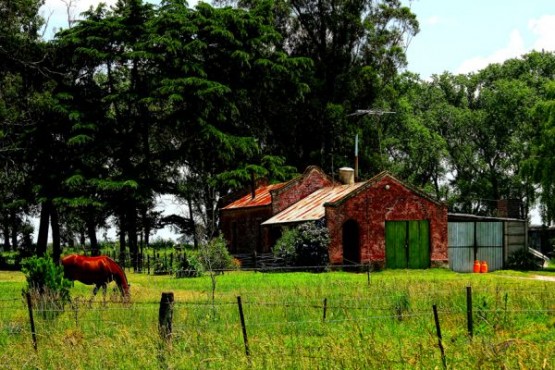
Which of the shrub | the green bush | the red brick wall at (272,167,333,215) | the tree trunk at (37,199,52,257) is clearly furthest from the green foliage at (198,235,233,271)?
the tree trunk at (37,199,52,257)

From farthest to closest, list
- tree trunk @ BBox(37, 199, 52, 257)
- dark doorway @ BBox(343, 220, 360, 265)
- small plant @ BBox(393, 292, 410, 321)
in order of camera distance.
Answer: tree trunk @ BBox(37, 199, 52, 257) → dark doorway @ BBox(343, 220, 360, 265) → small plant @ BBox(393, 292, 410, 321)

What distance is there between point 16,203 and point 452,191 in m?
41.1

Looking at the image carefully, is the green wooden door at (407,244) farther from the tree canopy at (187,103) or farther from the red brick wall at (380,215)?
the tree canopy at (187,103)

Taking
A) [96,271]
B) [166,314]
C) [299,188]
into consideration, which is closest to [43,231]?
[299,188]

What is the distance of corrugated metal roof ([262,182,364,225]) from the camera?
42534mm

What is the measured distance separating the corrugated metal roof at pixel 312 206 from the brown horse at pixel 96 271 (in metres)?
17.9

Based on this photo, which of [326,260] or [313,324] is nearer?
[313,324]

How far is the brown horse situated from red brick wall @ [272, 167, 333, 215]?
23560mm

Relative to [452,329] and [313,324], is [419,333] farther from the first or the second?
[313,324]

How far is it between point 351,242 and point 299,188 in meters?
6.91

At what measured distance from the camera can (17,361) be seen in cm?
1150

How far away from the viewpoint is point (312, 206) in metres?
45.2

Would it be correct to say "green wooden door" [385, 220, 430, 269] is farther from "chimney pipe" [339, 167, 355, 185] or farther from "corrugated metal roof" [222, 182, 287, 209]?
"corrugated metal roof" [222, 182, 287, 209]

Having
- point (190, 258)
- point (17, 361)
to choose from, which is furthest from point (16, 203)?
point (17, 361)
